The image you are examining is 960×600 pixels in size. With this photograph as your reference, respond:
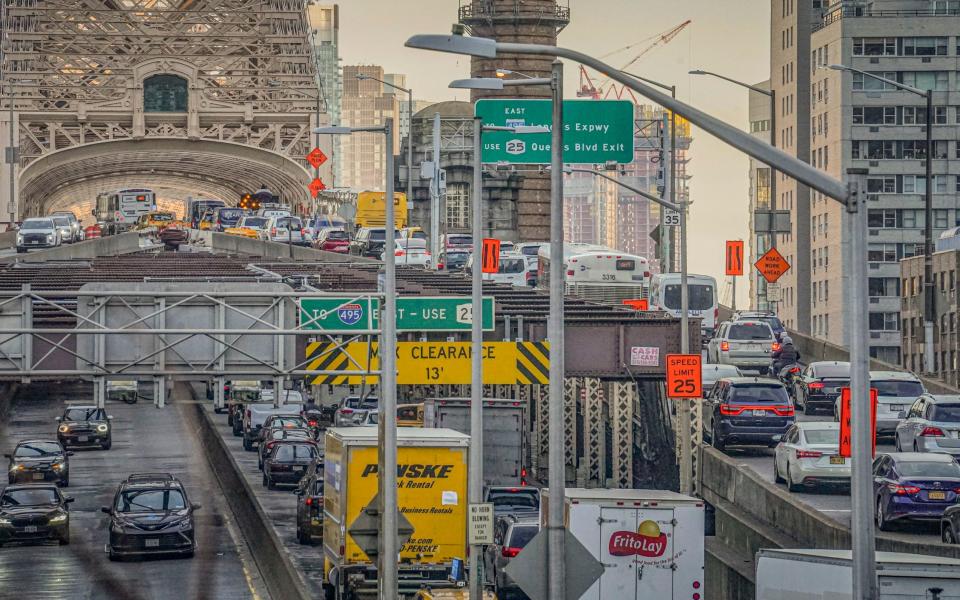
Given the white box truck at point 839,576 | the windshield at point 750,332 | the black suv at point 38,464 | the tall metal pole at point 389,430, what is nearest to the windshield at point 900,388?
the windshield at point 750,332

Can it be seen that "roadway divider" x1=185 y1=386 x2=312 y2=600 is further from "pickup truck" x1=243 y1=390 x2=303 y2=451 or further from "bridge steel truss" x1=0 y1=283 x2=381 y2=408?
"bridge steel truss" x1=0 y1=283 x2=381 y2=408

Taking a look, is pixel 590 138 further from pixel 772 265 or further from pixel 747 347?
pixel 772 265

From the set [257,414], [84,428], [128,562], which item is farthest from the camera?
[257,414]

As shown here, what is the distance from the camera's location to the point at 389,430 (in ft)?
90.6

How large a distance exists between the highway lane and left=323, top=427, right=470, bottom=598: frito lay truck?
569 cm

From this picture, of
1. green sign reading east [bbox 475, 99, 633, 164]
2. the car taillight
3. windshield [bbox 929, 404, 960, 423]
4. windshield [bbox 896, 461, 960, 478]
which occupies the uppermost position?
green sign reading east [bbox 475, 99, 633, 164]

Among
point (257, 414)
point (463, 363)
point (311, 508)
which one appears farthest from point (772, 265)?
point (311, 508)

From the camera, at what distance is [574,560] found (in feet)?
58.7

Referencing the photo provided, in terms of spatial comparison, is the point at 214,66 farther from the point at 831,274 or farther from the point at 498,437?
the point at 498,437

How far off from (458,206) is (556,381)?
399 ft

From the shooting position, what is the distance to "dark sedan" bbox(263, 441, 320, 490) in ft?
169

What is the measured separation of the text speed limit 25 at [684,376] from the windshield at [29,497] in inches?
561

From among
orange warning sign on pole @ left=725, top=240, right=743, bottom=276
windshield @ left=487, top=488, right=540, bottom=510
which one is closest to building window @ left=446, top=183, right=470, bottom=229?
orange warning sign on pole @ left=725, top=240, right=743, bottom=276

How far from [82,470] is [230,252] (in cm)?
3399
